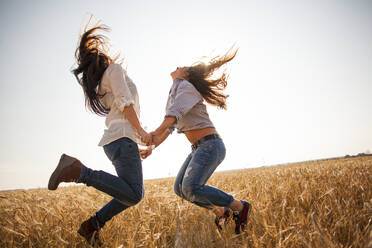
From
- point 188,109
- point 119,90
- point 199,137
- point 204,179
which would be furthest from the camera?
point 199,137

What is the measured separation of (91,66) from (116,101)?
0.50 m

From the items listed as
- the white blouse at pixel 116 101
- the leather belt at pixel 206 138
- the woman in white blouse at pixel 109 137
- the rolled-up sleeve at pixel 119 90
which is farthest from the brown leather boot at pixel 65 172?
the leather belt at pixel 206 138

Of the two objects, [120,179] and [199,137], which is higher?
[199,137]

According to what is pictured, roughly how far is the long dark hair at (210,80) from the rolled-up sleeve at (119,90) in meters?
1.08

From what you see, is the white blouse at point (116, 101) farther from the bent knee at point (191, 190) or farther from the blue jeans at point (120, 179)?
the bent knee at point (191, 190)

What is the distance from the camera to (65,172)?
2078mm

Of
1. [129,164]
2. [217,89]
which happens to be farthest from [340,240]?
[217,89]

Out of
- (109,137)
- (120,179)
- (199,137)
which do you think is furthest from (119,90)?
(199,137)

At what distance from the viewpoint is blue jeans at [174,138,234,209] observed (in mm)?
2334

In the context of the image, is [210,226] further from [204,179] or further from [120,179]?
[120,179]

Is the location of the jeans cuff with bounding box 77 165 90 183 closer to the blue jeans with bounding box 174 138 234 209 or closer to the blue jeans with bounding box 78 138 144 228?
the blue jeans with bounding box 78 138 144 228

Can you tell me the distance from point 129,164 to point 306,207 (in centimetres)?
215

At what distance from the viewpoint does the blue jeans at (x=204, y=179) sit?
7.66ft

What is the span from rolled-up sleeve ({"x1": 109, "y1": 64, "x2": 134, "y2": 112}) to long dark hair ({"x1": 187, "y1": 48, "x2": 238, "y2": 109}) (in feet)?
3.53
